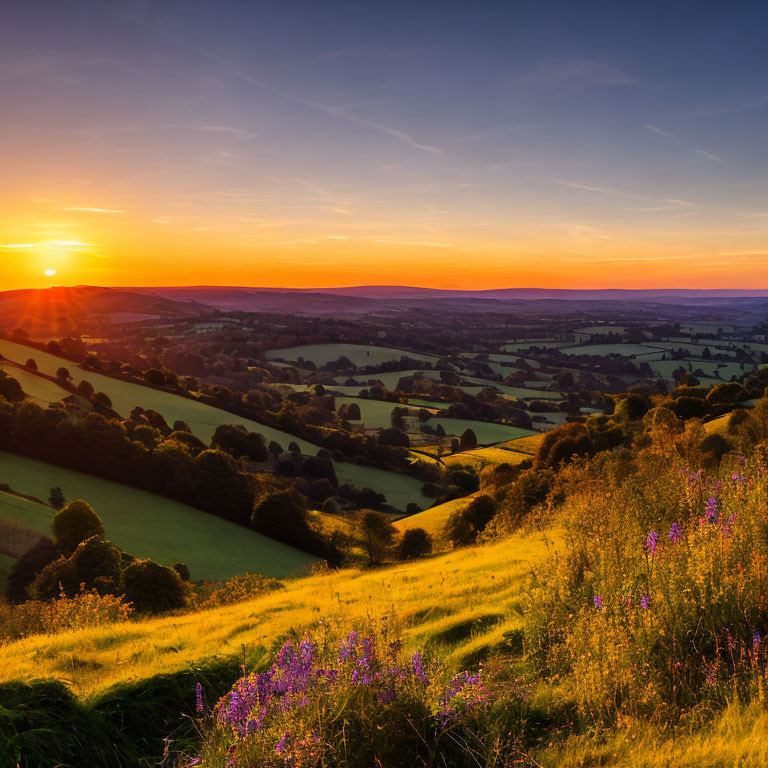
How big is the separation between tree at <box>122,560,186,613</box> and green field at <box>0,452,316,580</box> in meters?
9.63

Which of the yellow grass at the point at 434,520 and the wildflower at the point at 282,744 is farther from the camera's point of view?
the yellow grass at the point at 434,520

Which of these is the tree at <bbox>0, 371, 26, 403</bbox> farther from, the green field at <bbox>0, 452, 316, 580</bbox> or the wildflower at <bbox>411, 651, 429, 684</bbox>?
the wildflower at <bbox>411, 651, 429, 684</bbox>

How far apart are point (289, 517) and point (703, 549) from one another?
44.8 metres

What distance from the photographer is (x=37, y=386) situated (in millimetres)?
84125

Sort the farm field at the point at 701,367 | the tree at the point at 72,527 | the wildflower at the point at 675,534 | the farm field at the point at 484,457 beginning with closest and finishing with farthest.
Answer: the wildflower at the point at 675,534
the tree at the point at 72,527
the farm field at the point at 484,457
the farm field at the point at 701,367

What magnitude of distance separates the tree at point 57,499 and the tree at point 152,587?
2280 centimetres

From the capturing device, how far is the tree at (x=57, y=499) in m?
44.5

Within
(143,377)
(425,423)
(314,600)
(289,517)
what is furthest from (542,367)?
(314,600)

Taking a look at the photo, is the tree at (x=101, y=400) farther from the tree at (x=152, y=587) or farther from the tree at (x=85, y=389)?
the tree at (x=152, y=587)

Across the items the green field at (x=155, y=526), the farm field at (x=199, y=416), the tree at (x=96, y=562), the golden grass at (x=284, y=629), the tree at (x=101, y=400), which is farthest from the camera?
the tree at (x=101, y=400)

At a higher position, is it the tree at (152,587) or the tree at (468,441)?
the tree at (152,587)

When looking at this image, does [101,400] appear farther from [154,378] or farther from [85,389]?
[154,378]

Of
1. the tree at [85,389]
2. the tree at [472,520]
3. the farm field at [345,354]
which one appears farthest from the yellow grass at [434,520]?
the farm field at [345,354]

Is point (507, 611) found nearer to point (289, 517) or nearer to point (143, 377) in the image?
point (289, 517)
